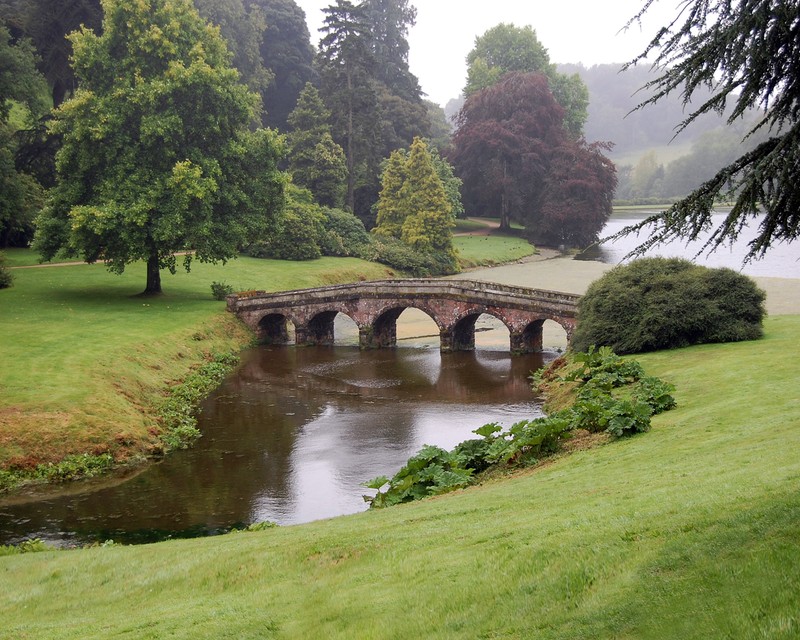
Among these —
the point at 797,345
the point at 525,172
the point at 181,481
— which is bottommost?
the point at 181,481

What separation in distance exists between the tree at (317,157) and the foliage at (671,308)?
54381 mm

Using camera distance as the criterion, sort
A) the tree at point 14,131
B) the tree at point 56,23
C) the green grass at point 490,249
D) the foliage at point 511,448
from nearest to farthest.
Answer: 1. the foliage at point 511,448
2. the tree at point 14,131
3. the tree at point 56,23
4. the green grass at point 490,249

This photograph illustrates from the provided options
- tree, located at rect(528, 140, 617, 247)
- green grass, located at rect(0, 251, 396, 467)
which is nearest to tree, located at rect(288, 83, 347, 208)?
green grass, located at rect(0, 251, 396, 467)

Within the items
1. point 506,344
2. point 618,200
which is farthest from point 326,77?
point 618,200

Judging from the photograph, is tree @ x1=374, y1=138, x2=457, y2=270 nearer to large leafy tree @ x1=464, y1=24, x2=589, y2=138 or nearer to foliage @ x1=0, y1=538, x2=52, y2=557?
large leafy tree @ x1=464, y1=24, x2=589, y2=138

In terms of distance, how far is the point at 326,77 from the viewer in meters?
97.7

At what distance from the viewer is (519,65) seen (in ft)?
452

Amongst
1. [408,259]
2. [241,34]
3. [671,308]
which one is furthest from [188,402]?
[241,34]

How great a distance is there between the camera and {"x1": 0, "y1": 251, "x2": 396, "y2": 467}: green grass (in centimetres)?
3384

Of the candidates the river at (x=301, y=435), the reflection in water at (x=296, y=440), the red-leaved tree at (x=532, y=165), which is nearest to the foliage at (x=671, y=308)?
the river at (x=301, y=435)

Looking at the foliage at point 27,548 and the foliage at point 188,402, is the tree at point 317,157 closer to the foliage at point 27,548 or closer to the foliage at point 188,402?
the foliage at point 188,402

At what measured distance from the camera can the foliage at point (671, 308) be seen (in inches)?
1512

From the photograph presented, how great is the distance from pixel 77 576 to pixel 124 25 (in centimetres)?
4779

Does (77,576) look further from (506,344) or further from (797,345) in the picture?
(506,344)
